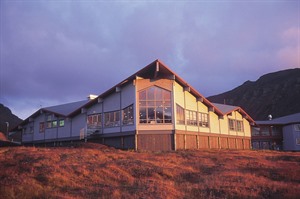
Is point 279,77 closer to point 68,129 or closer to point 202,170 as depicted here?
point 68,129

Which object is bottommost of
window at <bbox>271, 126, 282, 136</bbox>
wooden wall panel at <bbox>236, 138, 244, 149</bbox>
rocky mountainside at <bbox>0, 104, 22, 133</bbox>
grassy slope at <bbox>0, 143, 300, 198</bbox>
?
grassy slope at <bbox>0, 143, 300, 198</bbox>

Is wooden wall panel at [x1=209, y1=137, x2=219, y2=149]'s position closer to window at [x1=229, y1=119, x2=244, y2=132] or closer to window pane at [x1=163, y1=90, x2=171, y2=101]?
window at [x1=229, y1=119, x2=244, y2=132]

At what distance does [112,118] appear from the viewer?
4009cm

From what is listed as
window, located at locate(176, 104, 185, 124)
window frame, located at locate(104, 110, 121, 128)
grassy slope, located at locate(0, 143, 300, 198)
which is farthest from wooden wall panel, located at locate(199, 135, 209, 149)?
grassy slope, located at locate(0, 143, 300, 198)

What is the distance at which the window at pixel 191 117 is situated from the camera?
4012 centimetres

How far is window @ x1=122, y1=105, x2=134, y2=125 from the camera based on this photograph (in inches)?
1483

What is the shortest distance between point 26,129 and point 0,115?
4202 inches

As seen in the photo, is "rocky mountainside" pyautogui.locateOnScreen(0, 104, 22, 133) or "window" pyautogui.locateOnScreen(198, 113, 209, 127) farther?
"rocky mountainside" pyautogui.locateOnScreen(0, 104, 22, 133)

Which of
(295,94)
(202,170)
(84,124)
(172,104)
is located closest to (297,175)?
(202,170)

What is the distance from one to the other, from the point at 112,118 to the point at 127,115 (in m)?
2.76

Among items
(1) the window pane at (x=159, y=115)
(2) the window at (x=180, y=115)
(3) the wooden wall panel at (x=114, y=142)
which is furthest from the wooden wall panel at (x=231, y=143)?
(3) the wooden wall panel at (x=114, y=142)

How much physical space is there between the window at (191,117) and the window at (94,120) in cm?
1082

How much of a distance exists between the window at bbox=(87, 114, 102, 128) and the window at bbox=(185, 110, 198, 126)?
10.8 metres

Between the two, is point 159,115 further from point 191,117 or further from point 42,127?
point 42,127
